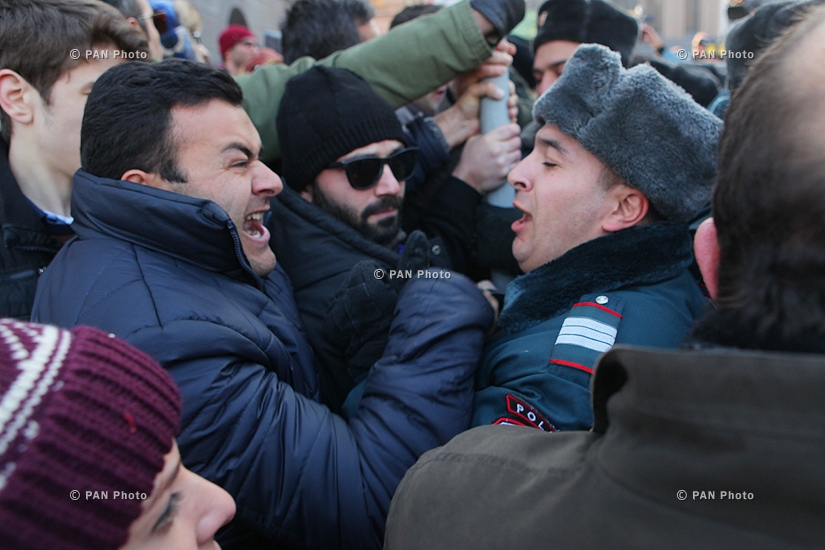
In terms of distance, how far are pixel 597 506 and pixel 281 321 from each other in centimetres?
132

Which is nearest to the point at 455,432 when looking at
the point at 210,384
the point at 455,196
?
the point at 210,384

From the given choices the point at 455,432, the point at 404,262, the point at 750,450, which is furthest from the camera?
the point at 404,262

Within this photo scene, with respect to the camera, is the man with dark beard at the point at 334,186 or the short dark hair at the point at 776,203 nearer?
the short dark hair at the point at 776,203

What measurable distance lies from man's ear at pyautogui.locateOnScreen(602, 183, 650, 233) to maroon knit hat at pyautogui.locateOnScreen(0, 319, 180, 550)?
1.59 metres

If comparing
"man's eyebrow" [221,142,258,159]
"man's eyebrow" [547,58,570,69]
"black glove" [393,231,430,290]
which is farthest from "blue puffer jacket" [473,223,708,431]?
"man's eyebrow" [547,58,570,69]

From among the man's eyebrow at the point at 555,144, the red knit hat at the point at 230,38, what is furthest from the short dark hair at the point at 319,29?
the red knit hat at the point at 230,38

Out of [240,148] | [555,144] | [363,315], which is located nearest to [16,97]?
[240,148]

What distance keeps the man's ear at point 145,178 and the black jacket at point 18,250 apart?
0.38m

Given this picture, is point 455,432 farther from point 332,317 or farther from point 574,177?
point 574,177

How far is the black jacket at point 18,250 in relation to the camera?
73.5 inches

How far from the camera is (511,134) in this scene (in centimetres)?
292

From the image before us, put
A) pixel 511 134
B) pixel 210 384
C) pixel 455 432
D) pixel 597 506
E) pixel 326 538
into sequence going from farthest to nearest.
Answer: pixel 511 134
pixel 455 432
pixel 326 538
pixel 210 384
pixel 597 506

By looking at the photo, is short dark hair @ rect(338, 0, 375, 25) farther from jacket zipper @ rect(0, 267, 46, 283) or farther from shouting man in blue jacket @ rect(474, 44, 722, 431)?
jacket zipper @ rect(0, 267, 46, 283)

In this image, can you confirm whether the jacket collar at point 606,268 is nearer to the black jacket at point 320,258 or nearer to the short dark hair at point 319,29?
the black jacket at point 320,258
